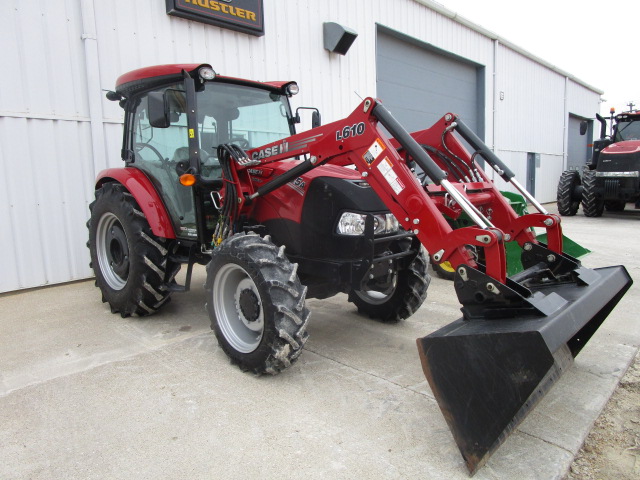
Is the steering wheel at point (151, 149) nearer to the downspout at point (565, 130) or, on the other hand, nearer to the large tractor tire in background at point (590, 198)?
the large tractor tire in background at point (590, 198)

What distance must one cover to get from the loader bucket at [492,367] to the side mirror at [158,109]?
2356 mm

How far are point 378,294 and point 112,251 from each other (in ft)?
8.59

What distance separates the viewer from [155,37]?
6.20 metres

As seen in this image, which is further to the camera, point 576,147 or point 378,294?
point 576,147

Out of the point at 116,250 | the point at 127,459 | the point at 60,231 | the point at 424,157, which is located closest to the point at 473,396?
the point at 424,157

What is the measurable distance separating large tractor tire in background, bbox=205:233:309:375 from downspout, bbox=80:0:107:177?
3.45 m

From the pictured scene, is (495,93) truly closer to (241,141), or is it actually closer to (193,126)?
(241,141)

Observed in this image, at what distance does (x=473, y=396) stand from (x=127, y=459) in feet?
5.54

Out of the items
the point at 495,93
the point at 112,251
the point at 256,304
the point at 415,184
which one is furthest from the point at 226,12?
the point at 495,93

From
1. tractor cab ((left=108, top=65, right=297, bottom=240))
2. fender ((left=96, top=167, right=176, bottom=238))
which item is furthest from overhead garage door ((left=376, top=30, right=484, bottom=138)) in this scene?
fender ((left=96, top=167, right=176, bottom=238))

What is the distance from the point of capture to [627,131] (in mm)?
13391

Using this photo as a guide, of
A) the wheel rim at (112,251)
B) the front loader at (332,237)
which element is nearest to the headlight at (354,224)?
the front loader at (332,237)

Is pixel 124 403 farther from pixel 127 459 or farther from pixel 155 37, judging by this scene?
pixel 155 37

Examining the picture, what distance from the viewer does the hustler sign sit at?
6.28 meters
